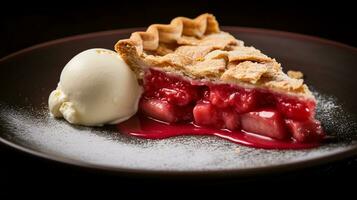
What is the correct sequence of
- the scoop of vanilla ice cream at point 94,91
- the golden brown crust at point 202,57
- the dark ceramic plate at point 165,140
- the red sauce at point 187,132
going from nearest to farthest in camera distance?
the dark ceramic plate at point 165,140
the red sauce at point 187,132
the golden brown crust at point 202,57
the scoop of vanilla ice cream at point 94,91

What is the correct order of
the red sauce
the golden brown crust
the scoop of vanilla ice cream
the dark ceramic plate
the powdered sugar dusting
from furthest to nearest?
the scoop of vanilla ice cream < the golden brown crust < the red sauce < the powdered sugar dusting < the dark ceramic plate

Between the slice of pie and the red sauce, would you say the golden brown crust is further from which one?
the red sauce

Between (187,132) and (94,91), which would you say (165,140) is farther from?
(94,91)

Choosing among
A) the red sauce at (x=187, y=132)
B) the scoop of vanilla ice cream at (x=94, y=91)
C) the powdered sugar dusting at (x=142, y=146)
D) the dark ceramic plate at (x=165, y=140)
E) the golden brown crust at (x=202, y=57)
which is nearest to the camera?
the dark ceramic plate at (x=165, y=140)

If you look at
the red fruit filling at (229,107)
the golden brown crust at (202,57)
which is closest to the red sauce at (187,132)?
the red fruit filling at (229,107)

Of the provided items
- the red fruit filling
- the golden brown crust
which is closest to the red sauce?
the red fruit filling

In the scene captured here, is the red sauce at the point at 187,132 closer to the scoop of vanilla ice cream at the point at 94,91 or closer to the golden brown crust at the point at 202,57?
the scoop of vanilla ice cream at the point at 94,91
